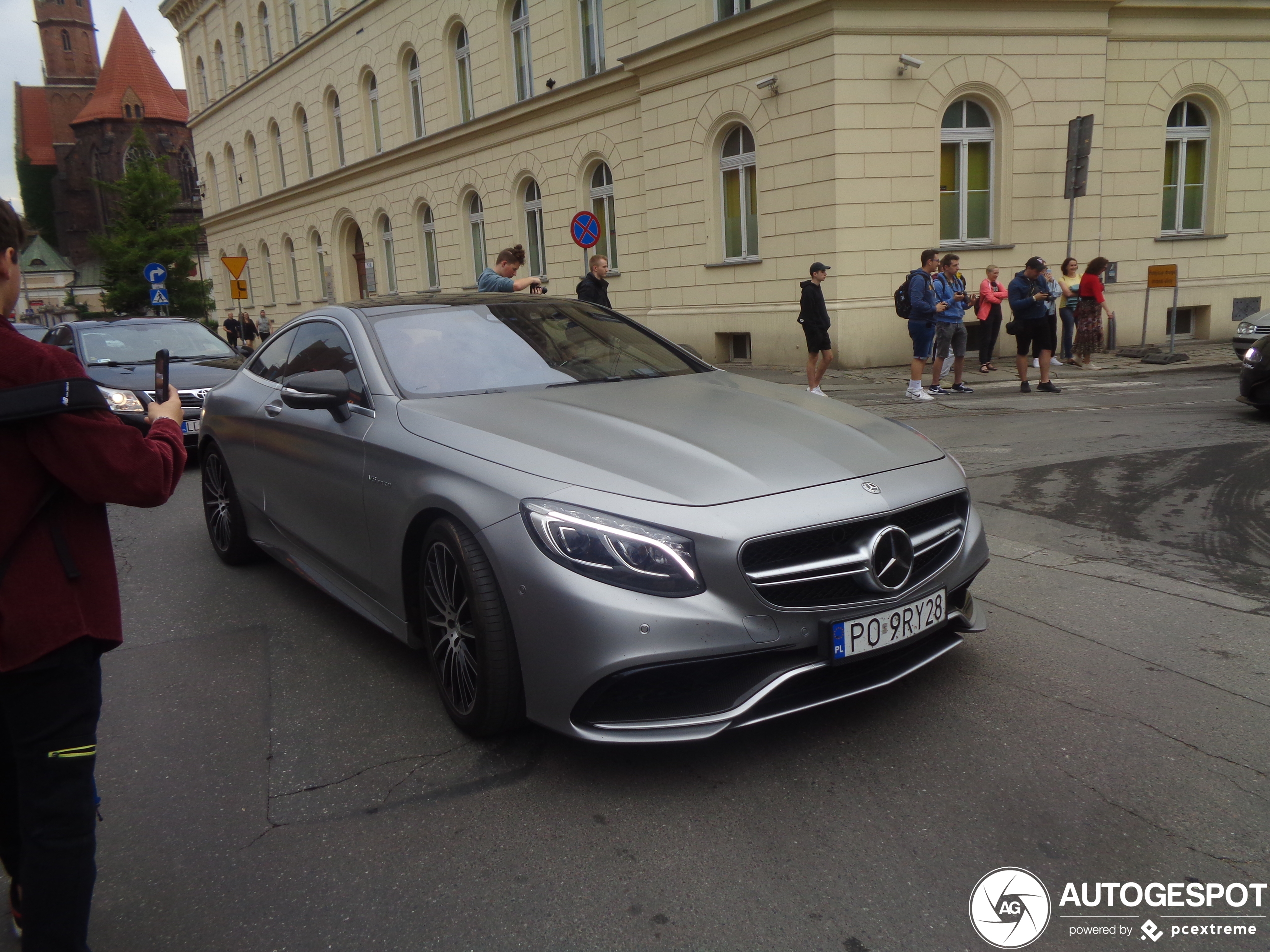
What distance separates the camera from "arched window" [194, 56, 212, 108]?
44.9 m

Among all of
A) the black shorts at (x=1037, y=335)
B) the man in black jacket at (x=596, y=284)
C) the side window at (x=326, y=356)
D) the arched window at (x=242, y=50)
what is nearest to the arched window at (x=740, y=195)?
the man in black jacket at (x=596, y=284)

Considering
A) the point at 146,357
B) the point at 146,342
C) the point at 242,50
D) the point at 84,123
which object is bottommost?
the point at 146,357

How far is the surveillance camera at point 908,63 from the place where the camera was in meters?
15.4

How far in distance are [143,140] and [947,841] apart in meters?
50.0

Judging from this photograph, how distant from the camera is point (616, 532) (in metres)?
2.89

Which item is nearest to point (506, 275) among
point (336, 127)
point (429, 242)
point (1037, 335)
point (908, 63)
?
point (1037, 335)

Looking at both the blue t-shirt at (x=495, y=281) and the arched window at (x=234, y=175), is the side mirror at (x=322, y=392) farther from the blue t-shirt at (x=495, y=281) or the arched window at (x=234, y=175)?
the arched window at (x=234, y=175)

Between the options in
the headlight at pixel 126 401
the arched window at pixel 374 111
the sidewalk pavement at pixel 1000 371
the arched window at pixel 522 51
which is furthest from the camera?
the arched window at pixel 374 111

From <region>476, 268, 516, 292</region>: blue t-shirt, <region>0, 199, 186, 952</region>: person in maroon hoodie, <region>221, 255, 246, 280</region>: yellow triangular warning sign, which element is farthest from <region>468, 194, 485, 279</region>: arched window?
<region>0, 199, 186, 952</region>: person in maroon hoodie

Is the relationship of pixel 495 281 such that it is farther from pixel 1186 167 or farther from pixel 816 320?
pixel 1186 167

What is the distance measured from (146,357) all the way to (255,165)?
3285cm

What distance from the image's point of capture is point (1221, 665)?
383cm

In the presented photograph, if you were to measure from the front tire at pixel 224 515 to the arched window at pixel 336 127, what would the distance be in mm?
29099

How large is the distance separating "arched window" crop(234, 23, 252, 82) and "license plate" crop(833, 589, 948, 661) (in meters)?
42.8
